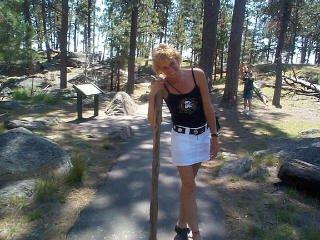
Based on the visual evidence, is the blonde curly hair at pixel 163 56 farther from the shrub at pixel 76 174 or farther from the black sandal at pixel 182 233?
the shrub at pixel 76 174

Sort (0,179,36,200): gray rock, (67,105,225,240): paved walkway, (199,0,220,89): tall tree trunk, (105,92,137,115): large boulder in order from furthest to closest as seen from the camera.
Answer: (199,0,220,89): tall tree trunk
(105,92,137,115): large boulder
(0,179,36,200): gray rock
(67,105,225,240): paved walkway

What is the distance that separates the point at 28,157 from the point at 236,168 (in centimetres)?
326

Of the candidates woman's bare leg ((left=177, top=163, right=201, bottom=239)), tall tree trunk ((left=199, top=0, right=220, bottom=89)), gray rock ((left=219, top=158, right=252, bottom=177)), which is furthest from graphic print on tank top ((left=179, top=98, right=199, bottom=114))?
tall tree trunk ((left=199, top=0, right=220, bottom=89))

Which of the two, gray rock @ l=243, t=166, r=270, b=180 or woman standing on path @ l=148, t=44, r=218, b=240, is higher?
woman standing on path @ l=148, t=44, r=218, b=240

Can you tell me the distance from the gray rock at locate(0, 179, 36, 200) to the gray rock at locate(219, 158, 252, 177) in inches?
117

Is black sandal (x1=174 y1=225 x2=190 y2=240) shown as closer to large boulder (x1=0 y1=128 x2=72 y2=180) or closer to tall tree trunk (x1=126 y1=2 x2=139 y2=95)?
large boulder (x1=0 y1=128 x2=72 y2=180)

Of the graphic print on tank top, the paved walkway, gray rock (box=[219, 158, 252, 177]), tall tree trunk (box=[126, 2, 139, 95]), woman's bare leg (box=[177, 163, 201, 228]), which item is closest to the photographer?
the graphic print on tank top

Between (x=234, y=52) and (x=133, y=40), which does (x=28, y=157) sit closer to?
(x=234, y=52)

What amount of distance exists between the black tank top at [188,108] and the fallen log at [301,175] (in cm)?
245

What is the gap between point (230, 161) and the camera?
23.5 feet

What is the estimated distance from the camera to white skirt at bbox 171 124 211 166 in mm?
3559

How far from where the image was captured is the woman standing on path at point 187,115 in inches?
136

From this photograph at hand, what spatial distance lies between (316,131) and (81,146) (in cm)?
627

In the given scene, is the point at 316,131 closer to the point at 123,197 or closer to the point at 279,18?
the point at 123,197
